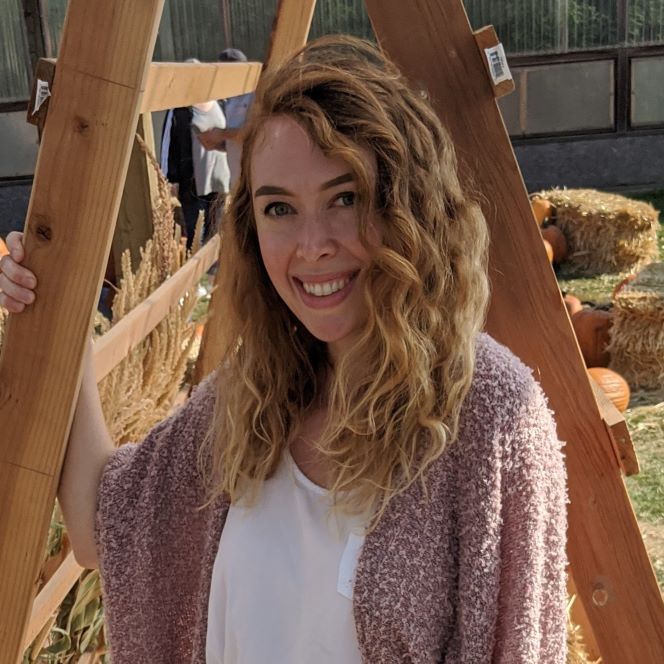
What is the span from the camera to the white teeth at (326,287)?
50.5 inches

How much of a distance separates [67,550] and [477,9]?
8352 millimetres

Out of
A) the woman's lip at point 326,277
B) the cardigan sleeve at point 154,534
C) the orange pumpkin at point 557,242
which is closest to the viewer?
the woman's lip at point 326,277

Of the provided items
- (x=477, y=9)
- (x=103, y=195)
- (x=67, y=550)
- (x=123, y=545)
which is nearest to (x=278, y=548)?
(x=123, y=545)

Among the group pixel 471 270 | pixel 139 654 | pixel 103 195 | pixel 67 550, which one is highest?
pixel 103 195

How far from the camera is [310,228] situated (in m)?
1.26

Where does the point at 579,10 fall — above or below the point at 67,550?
above

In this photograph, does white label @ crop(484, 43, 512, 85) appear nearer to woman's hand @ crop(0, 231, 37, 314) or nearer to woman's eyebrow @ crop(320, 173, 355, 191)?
woman's eyebrow @ crop(320, 173, 355, 191)

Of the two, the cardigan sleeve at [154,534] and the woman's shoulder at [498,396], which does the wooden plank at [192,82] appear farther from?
the woman's shoulder at [498,396]

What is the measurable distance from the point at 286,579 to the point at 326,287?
0.39m

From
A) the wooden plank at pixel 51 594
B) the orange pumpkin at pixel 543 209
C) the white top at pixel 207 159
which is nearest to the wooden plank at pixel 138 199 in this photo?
the wooden plank at pixel 51 594

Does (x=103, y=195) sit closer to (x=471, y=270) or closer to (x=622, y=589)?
(x=471, y=270)

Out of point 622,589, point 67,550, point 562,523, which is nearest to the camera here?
point 562,523

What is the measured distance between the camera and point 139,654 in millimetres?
1492

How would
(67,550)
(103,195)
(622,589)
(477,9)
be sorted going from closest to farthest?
(103,195) < (622,589) < (67,550) < (477,9)
